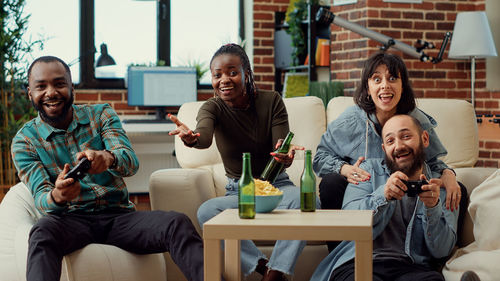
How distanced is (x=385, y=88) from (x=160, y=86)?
3.20 meters

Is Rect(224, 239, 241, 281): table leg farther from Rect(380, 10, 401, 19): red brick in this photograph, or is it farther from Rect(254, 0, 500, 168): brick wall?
Rect(380, 10, 401, 19): red brick

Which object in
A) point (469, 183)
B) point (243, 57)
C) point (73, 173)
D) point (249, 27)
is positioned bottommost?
point (469, 183)

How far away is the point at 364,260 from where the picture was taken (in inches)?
71.6

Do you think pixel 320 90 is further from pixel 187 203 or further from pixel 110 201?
pixel 110 201

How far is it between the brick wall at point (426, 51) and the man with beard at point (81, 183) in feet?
9.51

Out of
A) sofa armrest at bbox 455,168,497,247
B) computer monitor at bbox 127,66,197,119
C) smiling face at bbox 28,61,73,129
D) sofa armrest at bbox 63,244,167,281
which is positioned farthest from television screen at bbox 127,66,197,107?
sofa armrest at bbox 63,244,167,281

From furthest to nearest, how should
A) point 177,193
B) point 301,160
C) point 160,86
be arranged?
point 160,86 → point 301,160 → point 177,193

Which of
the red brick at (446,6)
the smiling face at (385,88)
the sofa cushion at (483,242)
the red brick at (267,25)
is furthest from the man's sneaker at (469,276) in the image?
the red brick at (267,25)

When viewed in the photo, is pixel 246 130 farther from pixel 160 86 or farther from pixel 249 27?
pixel 249 27

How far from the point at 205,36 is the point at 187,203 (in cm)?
356

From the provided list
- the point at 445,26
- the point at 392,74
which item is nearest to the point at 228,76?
the point at 392,74

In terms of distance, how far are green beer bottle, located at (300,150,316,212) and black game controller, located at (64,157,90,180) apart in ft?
2.33

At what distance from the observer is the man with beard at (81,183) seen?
220cm

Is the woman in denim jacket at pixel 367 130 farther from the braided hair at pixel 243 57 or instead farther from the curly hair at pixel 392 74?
the braided hair at pixel 243 57
